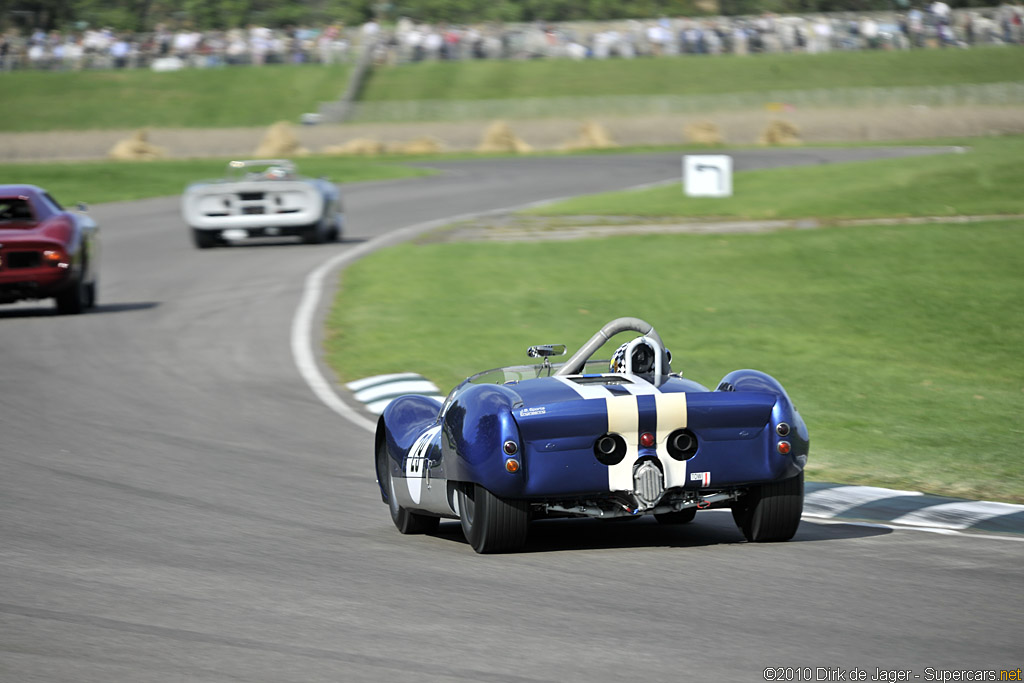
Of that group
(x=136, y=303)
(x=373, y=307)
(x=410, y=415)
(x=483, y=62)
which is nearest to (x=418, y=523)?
(x=410, y=415)

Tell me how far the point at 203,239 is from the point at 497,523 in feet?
61.2

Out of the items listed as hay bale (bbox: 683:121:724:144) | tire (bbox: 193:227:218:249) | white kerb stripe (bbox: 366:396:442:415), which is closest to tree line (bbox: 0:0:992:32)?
hay bale (bbox: 683:121:724:144)

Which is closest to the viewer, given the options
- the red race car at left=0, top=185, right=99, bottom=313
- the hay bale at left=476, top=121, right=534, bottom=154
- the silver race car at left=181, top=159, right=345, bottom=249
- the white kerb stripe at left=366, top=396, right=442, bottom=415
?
the white kerb stripe at left=366, top=396, right=442, bottom=415

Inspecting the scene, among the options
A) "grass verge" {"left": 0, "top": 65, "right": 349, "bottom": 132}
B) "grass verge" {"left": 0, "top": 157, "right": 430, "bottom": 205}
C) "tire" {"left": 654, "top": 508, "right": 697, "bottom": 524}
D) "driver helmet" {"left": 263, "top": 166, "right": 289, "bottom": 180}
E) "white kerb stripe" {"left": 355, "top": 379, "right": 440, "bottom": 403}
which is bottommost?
"grass verge" {"left": 0, "top": 65, "right": 349, "bottom": 132}

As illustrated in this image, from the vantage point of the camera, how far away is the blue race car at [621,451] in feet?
21.3

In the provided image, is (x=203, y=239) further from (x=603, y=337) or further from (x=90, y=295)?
(x=603, y=337)

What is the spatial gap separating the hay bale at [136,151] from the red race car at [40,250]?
32.5 m

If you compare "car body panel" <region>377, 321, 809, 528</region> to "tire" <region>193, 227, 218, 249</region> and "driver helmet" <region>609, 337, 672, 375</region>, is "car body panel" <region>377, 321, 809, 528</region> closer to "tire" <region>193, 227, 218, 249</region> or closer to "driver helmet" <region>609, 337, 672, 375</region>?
"driver helmet" <region>609, 337, 672, 375</region>

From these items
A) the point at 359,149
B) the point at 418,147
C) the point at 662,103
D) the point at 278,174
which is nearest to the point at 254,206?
the point at 278,174

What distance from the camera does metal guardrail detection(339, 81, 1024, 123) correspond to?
2473 inches

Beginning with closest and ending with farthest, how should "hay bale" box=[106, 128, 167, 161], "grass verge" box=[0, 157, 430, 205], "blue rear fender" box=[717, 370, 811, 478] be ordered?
1. "blue rear fender" box=[717, 370, 811, 478]
2. "grass verge" box=[0, 157, 430, 205]
3. "hay bale" box=[106, 128, 167, 161]

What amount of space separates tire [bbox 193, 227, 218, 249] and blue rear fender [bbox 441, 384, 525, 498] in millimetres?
18053

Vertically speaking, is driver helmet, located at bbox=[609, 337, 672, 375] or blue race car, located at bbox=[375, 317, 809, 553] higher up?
driver helmet, located at bbox=[609, 337, 672, 375]

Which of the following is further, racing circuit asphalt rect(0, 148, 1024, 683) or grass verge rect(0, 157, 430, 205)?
grass verge rect(0, 157, 430, 205)
